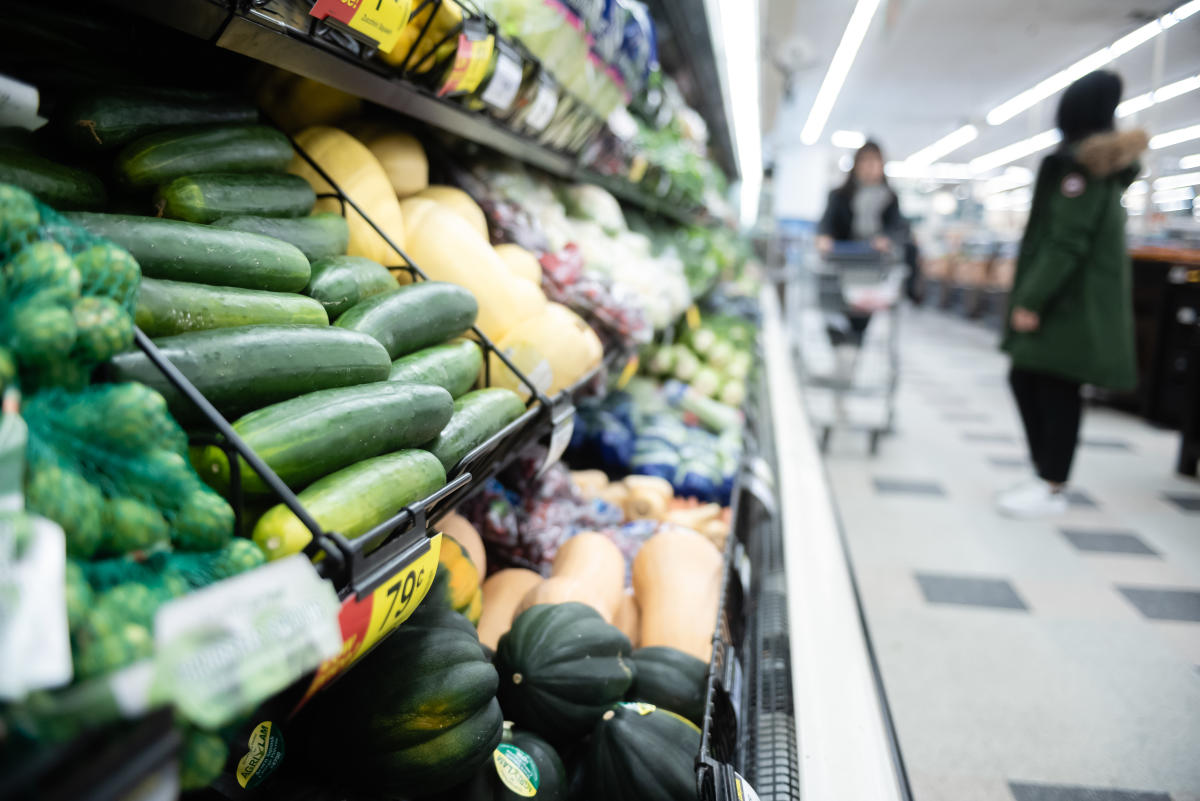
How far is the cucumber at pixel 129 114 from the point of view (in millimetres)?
764

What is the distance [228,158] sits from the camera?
882 millimetres

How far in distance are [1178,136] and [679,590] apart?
632 inches

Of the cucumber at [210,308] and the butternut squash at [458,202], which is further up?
the butternut squash at [458,202]

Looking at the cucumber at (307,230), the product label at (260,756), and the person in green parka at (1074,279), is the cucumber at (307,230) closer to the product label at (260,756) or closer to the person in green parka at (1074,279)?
the product label at (260,756)

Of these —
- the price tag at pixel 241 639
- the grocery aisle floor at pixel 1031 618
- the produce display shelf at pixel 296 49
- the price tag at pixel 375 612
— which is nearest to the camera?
the price tag at pixel 241 639

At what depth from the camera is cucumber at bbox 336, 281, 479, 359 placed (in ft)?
2.89

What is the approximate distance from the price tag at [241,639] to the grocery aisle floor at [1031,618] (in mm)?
1503

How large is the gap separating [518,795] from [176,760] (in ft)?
1.78

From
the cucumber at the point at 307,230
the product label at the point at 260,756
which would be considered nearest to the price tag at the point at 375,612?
the product label at the point at 260,756

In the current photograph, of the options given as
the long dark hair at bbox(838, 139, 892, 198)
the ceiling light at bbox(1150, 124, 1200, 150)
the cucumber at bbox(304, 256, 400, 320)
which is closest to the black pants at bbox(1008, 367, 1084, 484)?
the long dark hair at bbox(838, 139, 892, 198)

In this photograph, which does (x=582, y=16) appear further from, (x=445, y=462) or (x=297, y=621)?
(x=297, y=621)

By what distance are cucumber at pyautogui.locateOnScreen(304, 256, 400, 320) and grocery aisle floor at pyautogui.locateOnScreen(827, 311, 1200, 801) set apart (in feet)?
4.78

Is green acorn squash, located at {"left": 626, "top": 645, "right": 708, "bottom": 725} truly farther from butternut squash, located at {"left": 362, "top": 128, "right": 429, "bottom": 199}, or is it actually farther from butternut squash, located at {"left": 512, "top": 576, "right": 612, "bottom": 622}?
butternut squash, located at {"left": 362, "top": 128, "right": 429, "bottom": 199}

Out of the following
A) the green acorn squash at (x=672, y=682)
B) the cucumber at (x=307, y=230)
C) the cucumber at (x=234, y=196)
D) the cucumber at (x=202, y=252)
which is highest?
the cucumber at (x=234, y=196)
